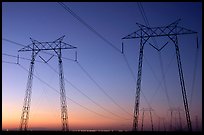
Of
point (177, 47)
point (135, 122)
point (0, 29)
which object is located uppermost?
point (177, 47)

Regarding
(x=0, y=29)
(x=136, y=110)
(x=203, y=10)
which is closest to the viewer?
(x=0, y=29)

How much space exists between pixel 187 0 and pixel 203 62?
12.0 feet

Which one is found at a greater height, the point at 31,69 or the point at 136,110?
the point at 31,69

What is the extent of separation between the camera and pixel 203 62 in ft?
34.3

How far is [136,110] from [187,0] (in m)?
29.4

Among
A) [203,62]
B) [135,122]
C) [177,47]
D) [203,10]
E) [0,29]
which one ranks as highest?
[177,47]

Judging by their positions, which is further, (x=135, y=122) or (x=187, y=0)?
(x=135, y=122)

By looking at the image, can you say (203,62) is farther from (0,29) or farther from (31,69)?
(31,69)

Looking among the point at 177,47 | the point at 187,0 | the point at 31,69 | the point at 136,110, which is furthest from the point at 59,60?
the point at 187,0

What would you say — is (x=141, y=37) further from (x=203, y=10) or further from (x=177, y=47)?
(x=203, y=10)

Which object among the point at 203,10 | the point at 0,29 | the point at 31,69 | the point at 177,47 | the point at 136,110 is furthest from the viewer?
the point at 31,69

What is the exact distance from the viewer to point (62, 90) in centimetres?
4581

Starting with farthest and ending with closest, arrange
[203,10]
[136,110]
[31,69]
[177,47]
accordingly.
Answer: [31,69]
[136,110]
[177,47]
[203,10]

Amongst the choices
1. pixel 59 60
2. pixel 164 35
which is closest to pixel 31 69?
pixel 59 60
